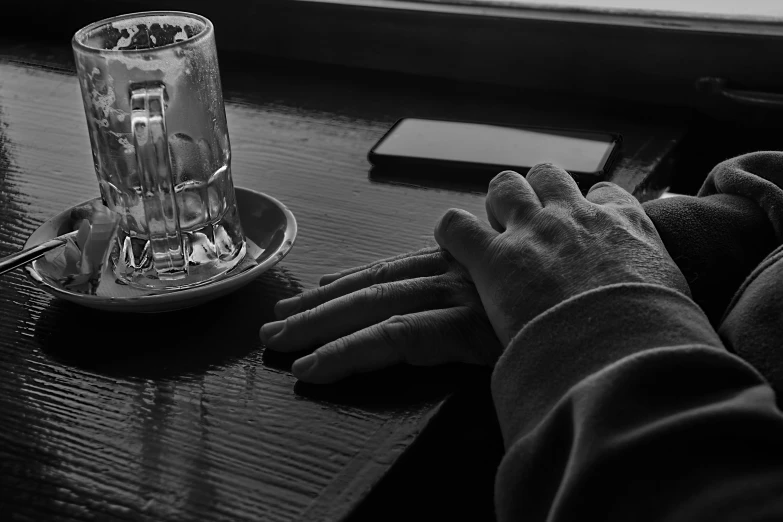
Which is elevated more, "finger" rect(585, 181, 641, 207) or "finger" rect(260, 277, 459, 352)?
"finger" rect(585, 181, 641, 207)

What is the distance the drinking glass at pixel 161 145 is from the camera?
681 mm

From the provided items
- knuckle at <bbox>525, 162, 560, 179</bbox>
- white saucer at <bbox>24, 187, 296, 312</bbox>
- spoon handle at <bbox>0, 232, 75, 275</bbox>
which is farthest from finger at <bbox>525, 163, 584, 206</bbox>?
spoon handle at <bbox>0, 232, 75, 275</bbox>

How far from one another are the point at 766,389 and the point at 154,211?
1.63 feet

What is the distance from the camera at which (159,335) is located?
693 mm

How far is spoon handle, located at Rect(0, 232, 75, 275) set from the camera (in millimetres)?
711

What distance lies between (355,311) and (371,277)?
0.20ft

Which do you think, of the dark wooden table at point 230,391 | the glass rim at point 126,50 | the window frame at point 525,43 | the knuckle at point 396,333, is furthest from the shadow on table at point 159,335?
the window frame at point 525,43

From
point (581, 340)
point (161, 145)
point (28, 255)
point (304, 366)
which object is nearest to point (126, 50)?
point (161, 145)

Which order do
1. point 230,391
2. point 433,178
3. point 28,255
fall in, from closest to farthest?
point 230,391 → point 28,255 → point 433,178

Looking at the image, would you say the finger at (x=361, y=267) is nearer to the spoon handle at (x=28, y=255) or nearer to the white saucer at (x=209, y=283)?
the white saucer at (x=209, y=283)

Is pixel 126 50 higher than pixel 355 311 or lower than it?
higher

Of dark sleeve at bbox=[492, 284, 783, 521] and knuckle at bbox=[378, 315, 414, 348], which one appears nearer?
dark sleeve at bbox=[492, 284, 783, 521]

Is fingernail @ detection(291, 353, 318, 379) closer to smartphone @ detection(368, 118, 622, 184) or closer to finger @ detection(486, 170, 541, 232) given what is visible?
finger @ detection(486, 170, 541, 232)

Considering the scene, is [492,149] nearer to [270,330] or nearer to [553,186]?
[553,186]
